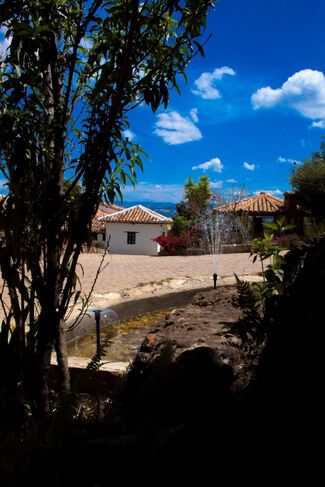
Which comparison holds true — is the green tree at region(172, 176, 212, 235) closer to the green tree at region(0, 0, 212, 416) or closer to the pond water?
the pond water

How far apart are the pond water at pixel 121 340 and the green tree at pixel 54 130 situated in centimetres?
286

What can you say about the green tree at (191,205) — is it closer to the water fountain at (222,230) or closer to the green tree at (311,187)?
the water fountain at (222,230)

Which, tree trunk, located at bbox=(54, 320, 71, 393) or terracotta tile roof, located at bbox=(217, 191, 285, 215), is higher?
terracotta tile roof, located at bbox=(217, 191, 285, 215)

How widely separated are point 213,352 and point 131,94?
1.79 m

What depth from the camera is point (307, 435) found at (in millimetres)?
1444

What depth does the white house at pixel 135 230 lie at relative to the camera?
3825 cm

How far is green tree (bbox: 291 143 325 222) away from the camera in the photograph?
26500 mm

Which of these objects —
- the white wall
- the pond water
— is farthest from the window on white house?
the pond water

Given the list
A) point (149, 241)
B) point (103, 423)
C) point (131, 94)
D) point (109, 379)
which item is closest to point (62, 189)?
point (131, 94)

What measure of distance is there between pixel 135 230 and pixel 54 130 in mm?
37255

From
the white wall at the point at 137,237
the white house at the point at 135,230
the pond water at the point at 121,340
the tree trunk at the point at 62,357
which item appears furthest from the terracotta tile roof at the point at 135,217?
the tree trunk at the point at 62,357

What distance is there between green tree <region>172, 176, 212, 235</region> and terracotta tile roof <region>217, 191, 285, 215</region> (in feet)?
7.51

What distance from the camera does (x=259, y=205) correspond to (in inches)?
1444

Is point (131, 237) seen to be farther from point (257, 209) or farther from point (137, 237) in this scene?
point (257, 209)
